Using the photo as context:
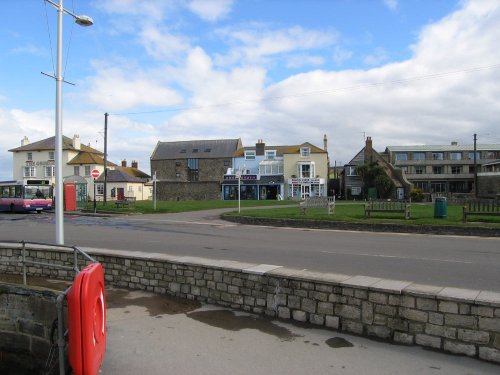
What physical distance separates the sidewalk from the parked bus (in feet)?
106

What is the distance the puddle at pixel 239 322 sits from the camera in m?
5.74

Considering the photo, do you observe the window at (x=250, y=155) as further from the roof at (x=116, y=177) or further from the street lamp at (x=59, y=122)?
the street lamp at (x=59, y=122)

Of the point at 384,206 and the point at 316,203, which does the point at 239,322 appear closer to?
the point at 384,206

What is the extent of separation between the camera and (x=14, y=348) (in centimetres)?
524

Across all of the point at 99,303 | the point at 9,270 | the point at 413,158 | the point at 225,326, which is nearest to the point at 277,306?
the point at 225,326

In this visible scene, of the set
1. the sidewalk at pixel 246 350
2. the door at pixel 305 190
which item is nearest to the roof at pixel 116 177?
the door at pixel 305 190

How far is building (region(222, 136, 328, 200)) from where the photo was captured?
63906 mm

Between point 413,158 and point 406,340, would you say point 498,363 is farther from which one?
point 413,158

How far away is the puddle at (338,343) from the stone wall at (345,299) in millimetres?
246

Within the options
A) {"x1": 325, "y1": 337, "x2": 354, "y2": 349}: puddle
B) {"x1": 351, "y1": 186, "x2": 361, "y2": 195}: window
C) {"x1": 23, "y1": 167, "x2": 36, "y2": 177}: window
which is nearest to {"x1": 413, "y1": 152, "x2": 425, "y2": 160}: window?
{"x1": 351, "y1": 186, "x2": 361, "y2": 195}: window

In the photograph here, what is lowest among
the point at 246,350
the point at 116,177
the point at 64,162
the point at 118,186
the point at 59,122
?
the point at 246,350

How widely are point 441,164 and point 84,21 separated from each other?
273 ft

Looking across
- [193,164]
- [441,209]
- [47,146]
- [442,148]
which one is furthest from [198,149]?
[441,209]

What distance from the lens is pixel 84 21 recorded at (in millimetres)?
10867
